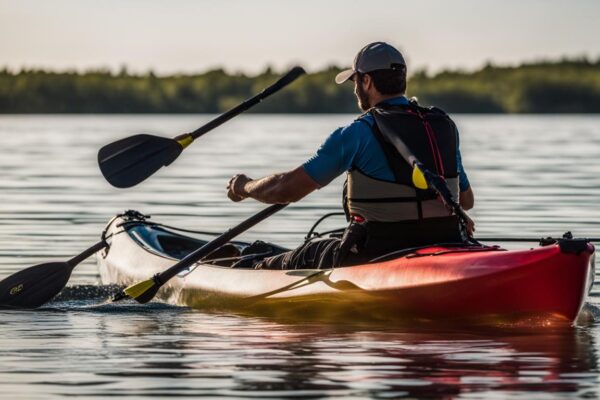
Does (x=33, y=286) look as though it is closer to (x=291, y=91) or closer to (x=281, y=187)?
(x=281, y=187)

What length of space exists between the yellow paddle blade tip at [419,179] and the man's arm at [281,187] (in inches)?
27.9

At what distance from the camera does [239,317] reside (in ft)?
37.7

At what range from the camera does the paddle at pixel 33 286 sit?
12.4 metres

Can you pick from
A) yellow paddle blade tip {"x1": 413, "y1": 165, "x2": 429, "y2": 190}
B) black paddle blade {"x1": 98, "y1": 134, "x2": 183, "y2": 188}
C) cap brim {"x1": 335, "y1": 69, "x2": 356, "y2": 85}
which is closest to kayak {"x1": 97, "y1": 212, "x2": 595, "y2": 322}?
yellow paddle blade tip {"x1": 413, "y1": 165, "x2": 429, "y2": 190}

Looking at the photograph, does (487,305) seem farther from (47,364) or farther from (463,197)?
(47,364)

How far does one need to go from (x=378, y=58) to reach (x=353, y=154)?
63 cm

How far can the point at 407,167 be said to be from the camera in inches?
403

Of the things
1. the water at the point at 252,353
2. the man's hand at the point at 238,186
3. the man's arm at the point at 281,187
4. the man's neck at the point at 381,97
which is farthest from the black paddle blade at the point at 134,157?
the man's neck at the point at 381,97

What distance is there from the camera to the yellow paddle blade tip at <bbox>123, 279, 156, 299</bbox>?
1204 centimetres

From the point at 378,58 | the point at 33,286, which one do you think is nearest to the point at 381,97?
the point at 378,58

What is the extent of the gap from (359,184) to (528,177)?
19472 mm

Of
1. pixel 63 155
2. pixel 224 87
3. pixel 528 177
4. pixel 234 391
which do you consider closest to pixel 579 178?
pixel 528 177

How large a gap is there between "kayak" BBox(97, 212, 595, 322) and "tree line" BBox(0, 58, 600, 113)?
288 feet

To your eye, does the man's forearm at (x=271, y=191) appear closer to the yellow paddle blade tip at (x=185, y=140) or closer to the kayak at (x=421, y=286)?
the kayak at (x=421, y=286)
